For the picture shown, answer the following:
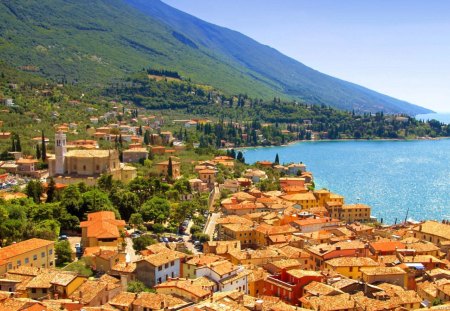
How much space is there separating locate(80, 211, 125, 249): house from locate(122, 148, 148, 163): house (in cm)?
2735

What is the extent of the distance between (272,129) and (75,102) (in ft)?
187

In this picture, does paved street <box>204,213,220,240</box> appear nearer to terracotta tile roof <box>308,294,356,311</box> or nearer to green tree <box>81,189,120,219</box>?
green tree <box>81,189,120,219</box>

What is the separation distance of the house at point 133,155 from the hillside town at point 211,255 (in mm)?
9733

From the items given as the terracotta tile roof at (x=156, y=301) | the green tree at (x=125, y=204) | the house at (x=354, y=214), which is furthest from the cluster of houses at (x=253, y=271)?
the house at (x=354, y=214)

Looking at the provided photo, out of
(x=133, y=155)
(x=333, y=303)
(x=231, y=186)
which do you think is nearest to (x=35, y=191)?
(x=231, y=186)

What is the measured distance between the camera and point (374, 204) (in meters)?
57.5

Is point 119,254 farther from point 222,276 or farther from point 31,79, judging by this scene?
point 31,79

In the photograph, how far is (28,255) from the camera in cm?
2438

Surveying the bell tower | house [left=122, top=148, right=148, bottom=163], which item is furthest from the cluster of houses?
house [left=122, top=148, right=148, bottom=163]

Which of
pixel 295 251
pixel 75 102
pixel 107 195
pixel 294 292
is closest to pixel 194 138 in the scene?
pixel 75 102

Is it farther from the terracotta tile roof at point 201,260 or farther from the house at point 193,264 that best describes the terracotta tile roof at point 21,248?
the terracotta tile roof at point 201,260

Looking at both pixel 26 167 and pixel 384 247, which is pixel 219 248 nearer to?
pixel 384 247

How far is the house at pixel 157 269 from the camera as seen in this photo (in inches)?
923

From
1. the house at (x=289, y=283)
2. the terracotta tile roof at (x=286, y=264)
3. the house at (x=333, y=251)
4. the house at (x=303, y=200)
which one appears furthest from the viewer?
the house at (x=303, y=200)
